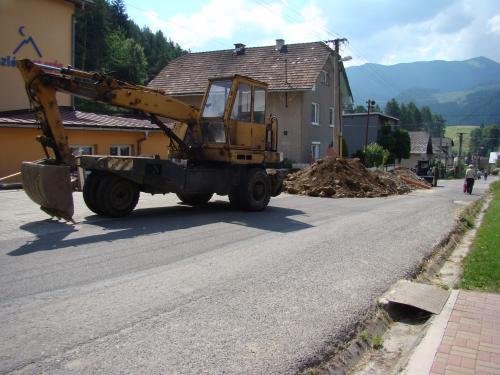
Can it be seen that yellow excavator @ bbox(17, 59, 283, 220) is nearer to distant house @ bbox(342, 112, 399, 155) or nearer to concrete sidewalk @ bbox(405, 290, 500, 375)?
concrete sidewalk @ bbox(405, 290, 500, 375)

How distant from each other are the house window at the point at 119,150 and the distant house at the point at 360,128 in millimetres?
36630

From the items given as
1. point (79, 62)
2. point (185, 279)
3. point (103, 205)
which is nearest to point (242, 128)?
point (103, 205)

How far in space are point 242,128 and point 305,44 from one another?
83.5 ft

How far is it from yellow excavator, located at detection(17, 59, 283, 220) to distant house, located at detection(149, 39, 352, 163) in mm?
19709

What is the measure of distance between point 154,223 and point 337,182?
11.1 meters

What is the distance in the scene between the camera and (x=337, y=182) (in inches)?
786

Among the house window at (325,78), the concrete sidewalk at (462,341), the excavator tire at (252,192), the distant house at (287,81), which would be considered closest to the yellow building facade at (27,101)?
the excavator tire at (252,192)

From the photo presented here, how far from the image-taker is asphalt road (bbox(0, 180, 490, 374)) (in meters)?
4.03

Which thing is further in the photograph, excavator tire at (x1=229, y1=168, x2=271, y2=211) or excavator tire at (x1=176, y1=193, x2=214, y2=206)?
excavator tire at (x1=176, y1=193, x2=214, y2=206)

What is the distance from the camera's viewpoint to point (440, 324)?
16.2ft

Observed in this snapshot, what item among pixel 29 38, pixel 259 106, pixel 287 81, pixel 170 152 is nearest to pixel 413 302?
pixel 259 106

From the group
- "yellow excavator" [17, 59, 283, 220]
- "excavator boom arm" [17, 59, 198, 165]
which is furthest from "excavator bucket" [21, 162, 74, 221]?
"excavator boom arm" [17, 59, 198, 165]

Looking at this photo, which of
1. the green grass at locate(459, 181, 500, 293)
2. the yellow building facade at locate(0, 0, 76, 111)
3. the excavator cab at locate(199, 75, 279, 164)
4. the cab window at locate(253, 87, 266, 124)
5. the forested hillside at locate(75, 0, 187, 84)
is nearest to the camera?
the green grass at locate(459, 181, 500, 293)

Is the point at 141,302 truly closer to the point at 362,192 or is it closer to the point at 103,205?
the point at 103,205
